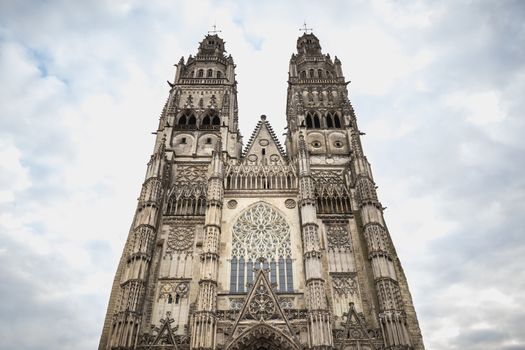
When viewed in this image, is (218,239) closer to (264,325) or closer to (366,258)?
(264,325)

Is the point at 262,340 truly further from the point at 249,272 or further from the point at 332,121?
the point at 332,121

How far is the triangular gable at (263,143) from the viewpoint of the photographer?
30672 millimetres

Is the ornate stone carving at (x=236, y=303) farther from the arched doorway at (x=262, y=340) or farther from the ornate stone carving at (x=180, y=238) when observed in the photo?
the ornate stone carving at (x=180, y=238)

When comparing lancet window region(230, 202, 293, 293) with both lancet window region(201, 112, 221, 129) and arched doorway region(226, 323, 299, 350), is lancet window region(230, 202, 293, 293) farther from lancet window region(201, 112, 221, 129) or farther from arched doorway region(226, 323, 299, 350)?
lancet window region(201, 112, 221, 129)

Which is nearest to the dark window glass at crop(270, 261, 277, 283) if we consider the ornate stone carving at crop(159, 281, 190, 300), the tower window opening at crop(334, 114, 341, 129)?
the ornate stone carving at crop(159, 281, 190, 300)

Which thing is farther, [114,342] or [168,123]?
[168,123]

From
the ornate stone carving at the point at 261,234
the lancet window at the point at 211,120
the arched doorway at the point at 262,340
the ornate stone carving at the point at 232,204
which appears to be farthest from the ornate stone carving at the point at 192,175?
the arched doorway at the point at 262,340

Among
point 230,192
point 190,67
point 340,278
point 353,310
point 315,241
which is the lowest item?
point 353,310

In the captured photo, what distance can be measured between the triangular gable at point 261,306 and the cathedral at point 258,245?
0.06m

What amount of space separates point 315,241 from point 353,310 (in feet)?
14.8

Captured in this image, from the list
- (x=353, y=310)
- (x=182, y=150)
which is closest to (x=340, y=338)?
(x=353, y=310)

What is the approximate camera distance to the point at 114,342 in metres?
19.4

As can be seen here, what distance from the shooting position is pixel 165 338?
20.7 m

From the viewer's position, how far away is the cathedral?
2047 cm
